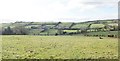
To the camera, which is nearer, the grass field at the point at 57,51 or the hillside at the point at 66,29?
the grass field at the point at 57,51

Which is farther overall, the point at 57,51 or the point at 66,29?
the point at 66,29

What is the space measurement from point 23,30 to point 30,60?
64.0 m

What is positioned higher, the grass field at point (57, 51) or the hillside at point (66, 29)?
the grass field at point (57, 51)

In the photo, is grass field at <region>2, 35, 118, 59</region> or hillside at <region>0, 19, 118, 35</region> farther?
hillside at <region>0, 19, 118, 35</region>

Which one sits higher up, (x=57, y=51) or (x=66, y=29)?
(x=57, y=51)

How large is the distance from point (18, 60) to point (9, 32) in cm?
6295

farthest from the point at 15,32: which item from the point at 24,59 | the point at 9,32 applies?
the point at 24,59

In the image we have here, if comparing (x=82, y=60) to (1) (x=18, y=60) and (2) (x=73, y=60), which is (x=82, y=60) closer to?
(2) (x=73, y=60)

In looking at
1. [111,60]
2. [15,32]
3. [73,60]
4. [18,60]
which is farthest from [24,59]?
[15,32]

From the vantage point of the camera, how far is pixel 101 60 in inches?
749

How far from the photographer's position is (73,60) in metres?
18.5

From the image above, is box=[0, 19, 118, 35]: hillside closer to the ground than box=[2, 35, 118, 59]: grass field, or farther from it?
closer to the ground

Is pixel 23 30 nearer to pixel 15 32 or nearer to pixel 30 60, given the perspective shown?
pixel 15 32

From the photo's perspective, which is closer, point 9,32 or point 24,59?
point 24,59
